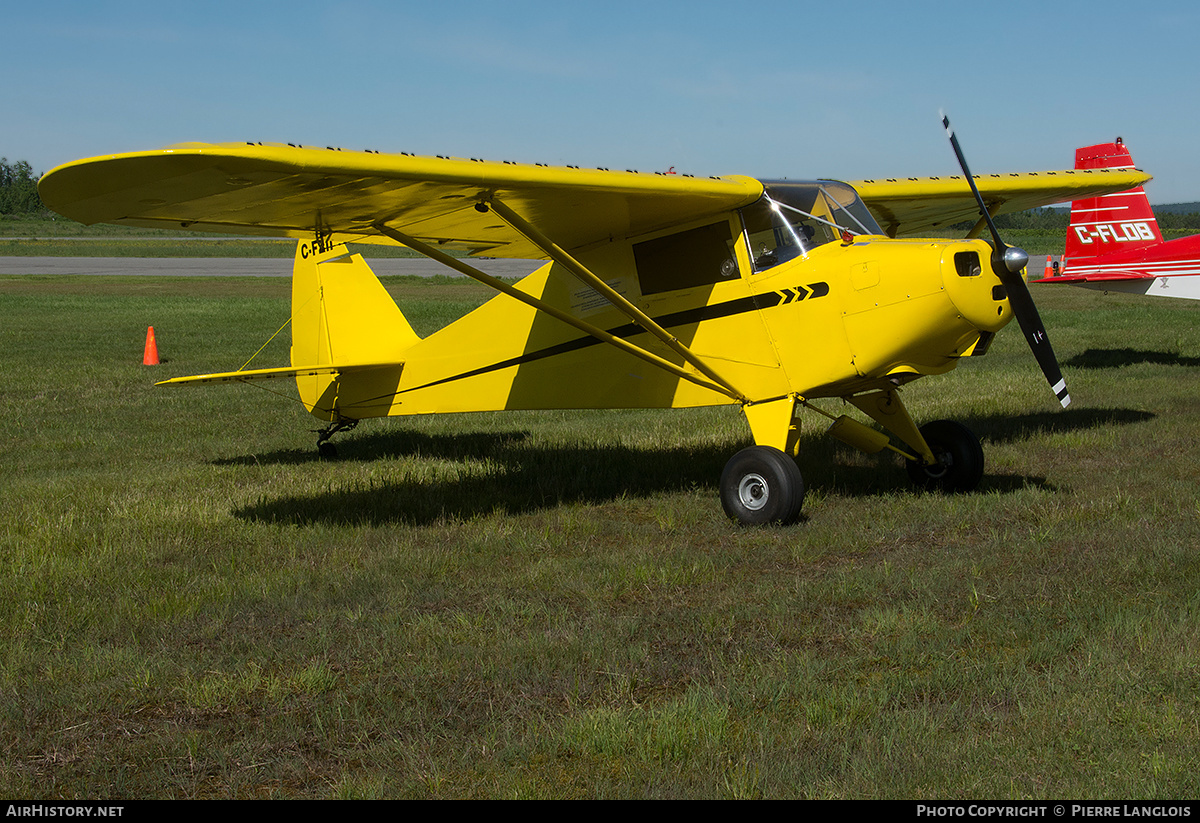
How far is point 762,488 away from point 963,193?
4476 mm

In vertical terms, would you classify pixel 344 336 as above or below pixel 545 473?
above

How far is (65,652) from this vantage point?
15.8 feet

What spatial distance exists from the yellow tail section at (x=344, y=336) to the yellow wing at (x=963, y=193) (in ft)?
15.8

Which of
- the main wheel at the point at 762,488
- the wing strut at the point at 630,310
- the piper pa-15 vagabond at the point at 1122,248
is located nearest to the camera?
the main wheel at the point at 762,488

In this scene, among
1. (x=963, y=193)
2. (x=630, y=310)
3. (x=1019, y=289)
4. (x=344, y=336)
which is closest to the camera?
(x=1019, y=289)

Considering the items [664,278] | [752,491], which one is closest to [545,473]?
[664,278]

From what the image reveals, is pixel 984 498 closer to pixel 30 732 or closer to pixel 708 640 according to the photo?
pixel 708 640

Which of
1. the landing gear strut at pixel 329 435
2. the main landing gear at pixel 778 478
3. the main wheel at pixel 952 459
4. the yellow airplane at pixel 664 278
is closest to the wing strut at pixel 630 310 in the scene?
the yellow airplane at pixel 664 278

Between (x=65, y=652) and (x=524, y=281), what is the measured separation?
527 cm

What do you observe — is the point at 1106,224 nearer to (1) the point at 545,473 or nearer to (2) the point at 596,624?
(1) the point at 545,473

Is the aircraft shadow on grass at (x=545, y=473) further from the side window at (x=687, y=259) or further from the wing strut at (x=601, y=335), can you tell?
the side window at (x=687, y=259)

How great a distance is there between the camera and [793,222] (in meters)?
7.43

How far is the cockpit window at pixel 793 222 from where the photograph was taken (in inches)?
291

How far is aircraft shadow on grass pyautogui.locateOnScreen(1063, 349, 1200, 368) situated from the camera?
1507cm
